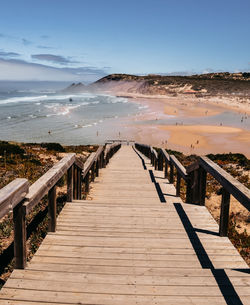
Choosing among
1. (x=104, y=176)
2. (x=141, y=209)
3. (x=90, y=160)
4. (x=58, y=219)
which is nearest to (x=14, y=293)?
(x=58, y=219)

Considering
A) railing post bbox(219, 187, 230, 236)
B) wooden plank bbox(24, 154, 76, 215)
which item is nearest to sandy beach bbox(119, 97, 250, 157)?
railing post bbox(219, 187, 230, 236)

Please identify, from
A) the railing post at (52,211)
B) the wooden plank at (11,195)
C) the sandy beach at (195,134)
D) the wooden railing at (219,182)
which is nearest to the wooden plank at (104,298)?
the wooden plank at (11,195)

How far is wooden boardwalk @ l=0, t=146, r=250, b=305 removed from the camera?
2930 mm

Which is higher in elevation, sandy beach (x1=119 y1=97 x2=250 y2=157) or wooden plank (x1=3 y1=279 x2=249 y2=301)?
wooden plank (x1=3 y1=279 x2=249 y2=301)

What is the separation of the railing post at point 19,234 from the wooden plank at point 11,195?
139 mm

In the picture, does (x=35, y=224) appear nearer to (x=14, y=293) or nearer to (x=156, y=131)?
(x=14, y=293)

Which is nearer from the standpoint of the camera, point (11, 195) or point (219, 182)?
point (11, 195)

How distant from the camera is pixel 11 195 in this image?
9.62ft

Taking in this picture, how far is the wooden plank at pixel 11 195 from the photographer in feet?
9.17

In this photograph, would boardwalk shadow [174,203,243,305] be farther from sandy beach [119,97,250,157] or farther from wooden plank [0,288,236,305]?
sandy beach [119,97,250,157]

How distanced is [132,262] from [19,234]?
132 centimetres

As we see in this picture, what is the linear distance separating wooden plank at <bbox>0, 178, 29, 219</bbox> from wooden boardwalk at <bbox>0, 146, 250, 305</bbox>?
787 millimetres

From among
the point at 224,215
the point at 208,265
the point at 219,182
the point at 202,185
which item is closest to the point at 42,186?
the point at 208,265

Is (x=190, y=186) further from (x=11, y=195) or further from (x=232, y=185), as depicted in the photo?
(x=11, y=195)
